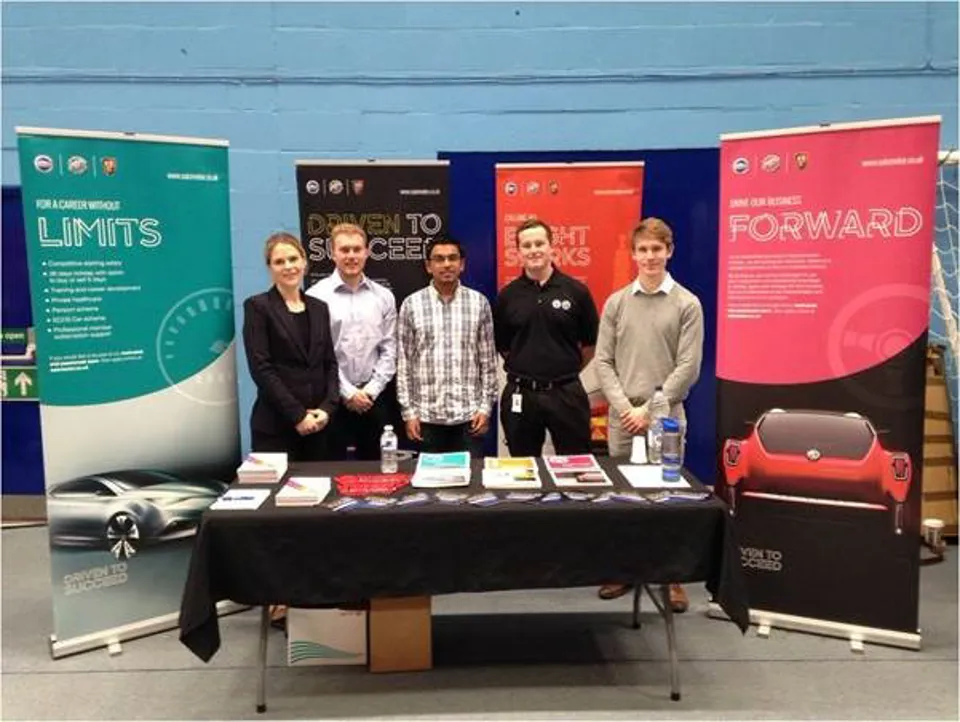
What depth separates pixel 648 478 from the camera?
2.60m

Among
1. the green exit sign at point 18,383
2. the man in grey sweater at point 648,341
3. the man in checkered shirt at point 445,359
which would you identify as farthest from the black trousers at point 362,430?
the green exit sign at point 18,383

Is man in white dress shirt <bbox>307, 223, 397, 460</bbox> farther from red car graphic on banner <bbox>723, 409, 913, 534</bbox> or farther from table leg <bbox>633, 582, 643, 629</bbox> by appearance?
red car graphic on banner <bbox>723, 409, 913, 534</bbox>

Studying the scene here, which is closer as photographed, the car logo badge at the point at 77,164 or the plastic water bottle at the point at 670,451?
the plastic water bottle at the point at 670,451

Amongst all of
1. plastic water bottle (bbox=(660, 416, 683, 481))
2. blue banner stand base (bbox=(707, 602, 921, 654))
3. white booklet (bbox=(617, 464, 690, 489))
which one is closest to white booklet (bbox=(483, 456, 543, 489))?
white booklet (bbox=(617, 464, 690, 489))

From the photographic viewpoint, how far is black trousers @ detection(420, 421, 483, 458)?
3.39 meters

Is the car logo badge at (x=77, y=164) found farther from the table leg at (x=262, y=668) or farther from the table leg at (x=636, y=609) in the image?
the table leg at (x=636, y=609)

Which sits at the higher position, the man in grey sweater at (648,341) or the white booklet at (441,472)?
the man in grey sweater at (648,341)

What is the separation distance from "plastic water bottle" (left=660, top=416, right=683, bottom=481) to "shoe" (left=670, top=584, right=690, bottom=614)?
77 centimetres

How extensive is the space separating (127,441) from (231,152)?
2.05 metres

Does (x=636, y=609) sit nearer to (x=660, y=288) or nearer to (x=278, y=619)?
(x=660, y=288)

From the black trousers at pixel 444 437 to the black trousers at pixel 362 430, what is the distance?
217 mm

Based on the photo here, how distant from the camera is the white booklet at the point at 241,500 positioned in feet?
7.71

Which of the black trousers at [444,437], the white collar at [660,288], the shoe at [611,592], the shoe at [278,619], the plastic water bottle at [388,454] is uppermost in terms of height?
the white collar at [660,288]

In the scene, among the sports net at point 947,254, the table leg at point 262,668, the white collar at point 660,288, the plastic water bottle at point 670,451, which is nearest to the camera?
the table leg at point 262,668
